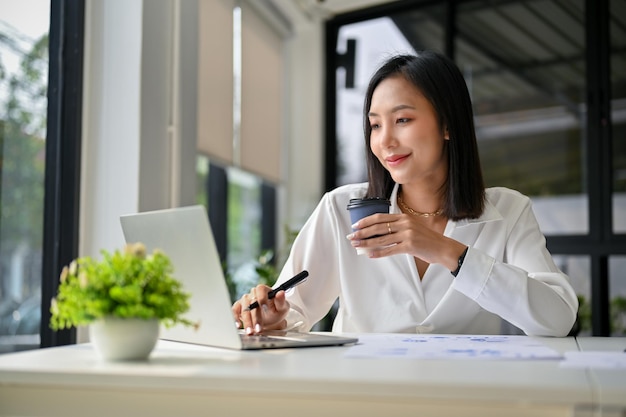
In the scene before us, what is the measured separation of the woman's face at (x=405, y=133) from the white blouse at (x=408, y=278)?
6.7 inches

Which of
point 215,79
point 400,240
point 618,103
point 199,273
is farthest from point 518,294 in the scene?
point 618,103

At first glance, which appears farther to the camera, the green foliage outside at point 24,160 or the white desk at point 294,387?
the green foliage outside at point 24,160

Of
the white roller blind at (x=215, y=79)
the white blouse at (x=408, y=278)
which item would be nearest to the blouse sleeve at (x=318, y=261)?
the white blouse at (x=408, y=278)

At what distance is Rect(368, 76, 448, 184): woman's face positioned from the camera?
2.02 m

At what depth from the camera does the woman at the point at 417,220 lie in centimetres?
190

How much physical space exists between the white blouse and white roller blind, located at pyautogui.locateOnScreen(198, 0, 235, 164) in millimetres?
1766

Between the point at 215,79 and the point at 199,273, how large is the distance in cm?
282

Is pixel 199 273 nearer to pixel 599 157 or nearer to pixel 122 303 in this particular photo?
pixel 122 303

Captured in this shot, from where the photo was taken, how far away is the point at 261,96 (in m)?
4.78

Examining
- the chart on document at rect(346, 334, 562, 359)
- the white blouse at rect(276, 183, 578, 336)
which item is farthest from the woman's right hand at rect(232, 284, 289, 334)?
the chart on document at rect(346, 334, 562, 359)

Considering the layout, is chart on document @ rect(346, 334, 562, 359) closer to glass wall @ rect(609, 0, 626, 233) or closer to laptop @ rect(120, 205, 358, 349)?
laptop @ rect(120, 205, 358, 349)

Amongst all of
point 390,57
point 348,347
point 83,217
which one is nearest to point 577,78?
point 390,57

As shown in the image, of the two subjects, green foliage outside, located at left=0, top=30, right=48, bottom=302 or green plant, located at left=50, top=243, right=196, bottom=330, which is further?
green foliage outside, located at left=0, top=30, right=48, bottom=302

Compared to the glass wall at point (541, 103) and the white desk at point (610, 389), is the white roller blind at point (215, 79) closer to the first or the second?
the glass wall at point (541, 103)
